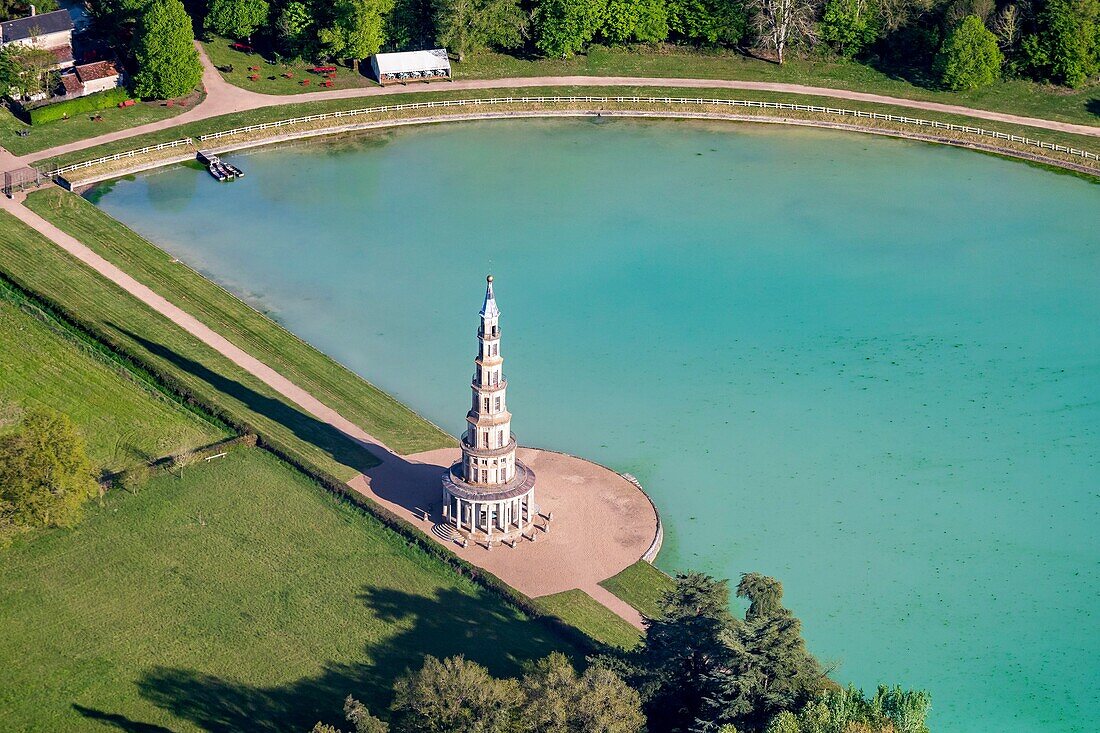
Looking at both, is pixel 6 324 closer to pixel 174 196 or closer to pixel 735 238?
pixel 174 196

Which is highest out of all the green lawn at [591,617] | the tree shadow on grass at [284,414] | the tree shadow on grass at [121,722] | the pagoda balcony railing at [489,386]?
the pagoda balcony railing at [489,386]

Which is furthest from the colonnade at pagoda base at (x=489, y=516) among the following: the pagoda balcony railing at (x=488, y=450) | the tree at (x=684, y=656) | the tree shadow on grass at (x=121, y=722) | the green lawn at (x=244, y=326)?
the tree shadow on grass at (x=121, y=722)

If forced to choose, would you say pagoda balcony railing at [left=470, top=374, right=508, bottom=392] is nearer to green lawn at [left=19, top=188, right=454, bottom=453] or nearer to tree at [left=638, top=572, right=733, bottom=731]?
green lawn at [left=19, top=188, right=454, bottom=453]

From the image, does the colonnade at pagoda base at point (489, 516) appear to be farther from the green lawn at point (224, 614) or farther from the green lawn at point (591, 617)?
the green lawn at point (591, 617)

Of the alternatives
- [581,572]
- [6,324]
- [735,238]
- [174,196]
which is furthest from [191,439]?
[735,238]

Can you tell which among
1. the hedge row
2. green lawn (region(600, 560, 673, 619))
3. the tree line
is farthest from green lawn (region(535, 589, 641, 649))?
the tree line

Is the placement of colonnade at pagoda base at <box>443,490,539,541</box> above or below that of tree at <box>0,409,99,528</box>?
below
